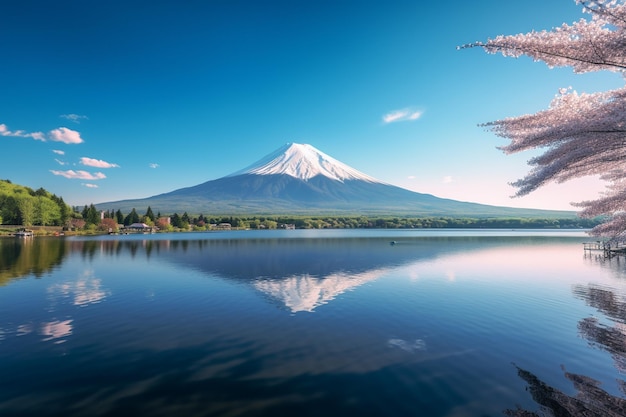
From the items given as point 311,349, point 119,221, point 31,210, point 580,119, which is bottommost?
point 311,349

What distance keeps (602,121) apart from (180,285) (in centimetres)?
2440

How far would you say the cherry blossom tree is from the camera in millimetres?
7059

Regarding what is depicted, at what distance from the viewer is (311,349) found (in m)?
11.4

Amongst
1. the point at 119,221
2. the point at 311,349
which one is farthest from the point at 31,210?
the point at 311,349

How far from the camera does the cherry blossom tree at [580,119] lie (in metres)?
7.06

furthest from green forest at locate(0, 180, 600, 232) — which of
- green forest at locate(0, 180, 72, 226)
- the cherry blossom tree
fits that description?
the cherry blossom tree

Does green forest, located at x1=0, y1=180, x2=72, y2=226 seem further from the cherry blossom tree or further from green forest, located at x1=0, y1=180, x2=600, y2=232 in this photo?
the cherry blossom tree

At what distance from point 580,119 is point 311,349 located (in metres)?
10.4

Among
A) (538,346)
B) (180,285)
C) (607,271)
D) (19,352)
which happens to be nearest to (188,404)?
(19,352)

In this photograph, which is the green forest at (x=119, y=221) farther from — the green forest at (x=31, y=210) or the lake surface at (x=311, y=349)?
the lake surface at (x=311, y=349)

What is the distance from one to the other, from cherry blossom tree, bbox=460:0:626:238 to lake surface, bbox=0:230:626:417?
4.92 metres

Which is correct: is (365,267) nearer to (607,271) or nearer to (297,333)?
(297,333)

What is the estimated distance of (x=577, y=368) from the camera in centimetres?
968

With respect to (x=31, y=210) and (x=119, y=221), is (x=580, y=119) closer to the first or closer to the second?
(x=31, y=210)
